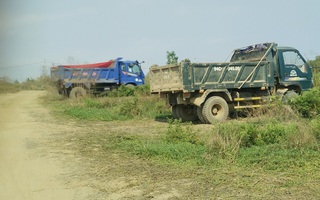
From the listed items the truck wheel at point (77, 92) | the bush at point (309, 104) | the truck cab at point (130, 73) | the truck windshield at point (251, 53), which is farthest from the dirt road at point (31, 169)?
the truck cab at point (130, 73)

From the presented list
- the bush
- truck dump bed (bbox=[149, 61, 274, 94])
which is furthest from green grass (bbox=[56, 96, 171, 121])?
the bush

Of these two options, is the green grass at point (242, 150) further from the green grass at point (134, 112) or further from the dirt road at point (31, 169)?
the green grass at point (134, 112)

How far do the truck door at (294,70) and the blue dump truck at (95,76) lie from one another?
47.0 feet

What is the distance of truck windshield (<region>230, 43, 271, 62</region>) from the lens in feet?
40.8

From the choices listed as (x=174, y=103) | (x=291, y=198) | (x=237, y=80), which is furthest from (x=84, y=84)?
(x=291, y=198)

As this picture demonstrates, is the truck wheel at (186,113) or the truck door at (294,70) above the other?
the truck door at (294,70)

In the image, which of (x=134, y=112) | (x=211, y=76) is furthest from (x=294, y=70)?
(x=134, y=112)

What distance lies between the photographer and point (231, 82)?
11.7 metres

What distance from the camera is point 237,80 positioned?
11.7 meters

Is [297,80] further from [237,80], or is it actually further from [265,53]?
[237,80]

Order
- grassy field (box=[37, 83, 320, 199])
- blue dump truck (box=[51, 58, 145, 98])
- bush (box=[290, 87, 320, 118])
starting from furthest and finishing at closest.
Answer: blue dump truck (box=[51, 58, 145, 98])
bush (box=[290, 87, 320, 118])
grassy field (box=[37, 83, 320, 199])

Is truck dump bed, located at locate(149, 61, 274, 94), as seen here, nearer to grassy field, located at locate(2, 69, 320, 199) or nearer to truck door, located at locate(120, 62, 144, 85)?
grassy field, located at locate(2, 69, 320, 199)

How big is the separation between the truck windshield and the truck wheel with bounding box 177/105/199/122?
2636 millimetres

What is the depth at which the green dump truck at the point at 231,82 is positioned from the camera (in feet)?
37.0
